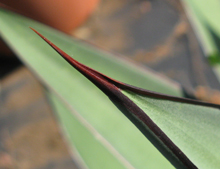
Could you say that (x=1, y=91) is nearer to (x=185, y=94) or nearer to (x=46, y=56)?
(x=46, y=56)

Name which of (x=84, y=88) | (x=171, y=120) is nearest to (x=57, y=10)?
(x=84, y=88)

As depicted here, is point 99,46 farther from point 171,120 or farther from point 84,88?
point 171,120

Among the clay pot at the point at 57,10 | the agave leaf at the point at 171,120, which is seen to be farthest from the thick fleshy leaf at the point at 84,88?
the clay pot at the point at 57,10

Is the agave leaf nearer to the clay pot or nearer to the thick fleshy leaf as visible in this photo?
the thick fleshy leaf

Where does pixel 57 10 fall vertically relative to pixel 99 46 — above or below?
above

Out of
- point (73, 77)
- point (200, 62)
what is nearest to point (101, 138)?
point (73, 77)

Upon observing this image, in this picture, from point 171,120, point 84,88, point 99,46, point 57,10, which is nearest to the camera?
point 171,120
